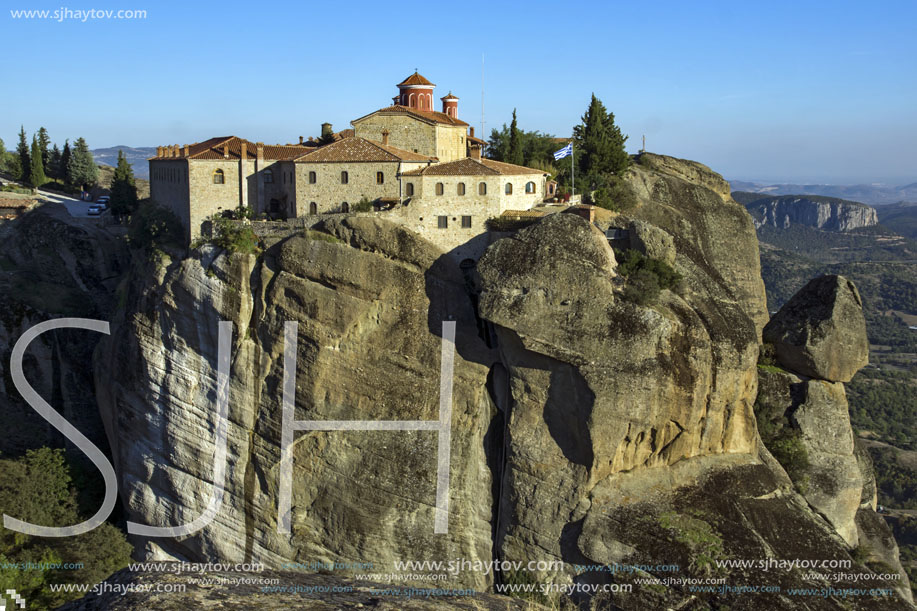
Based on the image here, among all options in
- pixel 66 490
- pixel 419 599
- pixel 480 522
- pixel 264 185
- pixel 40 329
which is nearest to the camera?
pixel 419 599

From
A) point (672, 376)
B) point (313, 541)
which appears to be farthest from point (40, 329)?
point (672, 376)

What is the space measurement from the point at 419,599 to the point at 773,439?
2950 cm

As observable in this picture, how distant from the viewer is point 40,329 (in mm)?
45125

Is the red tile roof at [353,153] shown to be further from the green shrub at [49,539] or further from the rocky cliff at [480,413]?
the green shrub at [49,539]

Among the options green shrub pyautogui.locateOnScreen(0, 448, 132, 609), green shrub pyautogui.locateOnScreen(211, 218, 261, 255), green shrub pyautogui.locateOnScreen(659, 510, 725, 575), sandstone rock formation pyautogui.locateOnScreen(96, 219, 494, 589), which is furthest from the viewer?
green shrub pyautogui.locateOnScreen(211, 218, 261, 255)

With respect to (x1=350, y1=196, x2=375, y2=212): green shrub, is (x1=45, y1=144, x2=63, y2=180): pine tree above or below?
above

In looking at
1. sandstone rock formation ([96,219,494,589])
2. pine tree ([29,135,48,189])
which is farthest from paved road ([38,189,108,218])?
sandstone rock formation ([96,219,494,589])

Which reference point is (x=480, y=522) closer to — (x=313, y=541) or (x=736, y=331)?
(x=313, y=541)

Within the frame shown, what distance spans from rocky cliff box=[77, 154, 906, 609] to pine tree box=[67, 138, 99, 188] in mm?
38432

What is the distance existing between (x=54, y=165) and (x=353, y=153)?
155 feet

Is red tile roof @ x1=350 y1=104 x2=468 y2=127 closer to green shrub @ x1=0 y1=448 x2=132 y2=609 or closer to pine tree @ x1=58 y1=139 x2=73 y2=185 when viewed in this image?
green shrub @ x1=0 y1=448 x2=132 y2=609

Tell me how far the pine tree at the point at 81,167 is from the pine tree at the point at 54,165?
2640 mm

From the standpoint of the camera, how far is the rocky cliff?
30359mm

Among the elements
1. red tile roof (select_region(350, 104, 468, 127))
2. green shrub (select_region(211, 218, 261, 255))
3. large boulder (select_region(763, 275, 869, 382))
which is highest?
red tile roof (select_region(350, 104, 468, 127))
